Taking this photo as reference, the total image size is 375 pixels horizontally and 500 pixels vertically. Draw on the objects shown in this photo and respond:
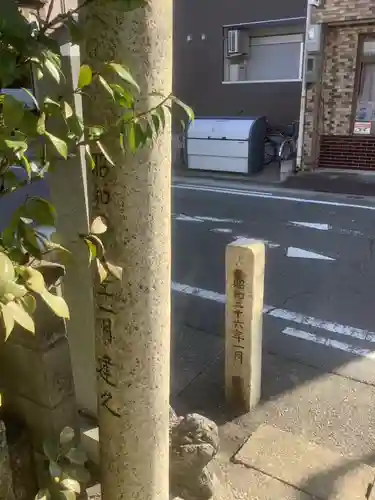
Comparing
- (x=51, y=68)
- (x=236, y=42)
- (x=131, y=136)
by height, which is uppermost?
(x=236, y=42)

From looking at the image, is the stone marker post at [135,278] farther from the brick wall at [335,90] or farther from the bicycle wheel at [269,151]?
the bicycle wheel at [269,151]

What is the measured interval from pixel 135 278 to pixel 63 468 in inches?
25.6

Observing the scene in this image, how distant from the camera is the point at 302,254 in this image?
21.6ft

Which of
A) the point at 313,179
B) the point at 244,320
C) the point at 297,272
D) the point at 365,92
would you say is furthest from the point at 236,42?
the point at 244,320

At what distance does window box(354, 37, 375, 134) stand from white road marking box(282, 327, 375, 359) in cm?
902

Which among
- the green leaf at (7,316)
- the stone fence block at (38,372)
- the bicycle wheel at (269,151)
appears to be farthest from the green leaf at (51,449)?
the bicycle wheel at (269,151)

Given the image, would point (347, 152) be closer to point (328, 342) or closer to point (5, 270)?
point (328, 342)

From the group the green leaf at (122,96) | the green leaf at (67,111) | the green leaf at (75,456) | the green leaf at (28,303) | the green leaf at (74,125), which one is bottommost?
the green leaf at (75,456)

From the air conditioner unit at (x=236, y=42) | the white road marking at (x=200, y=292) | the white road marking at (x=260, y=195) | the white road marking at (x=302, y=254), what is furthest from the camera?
the air conditioner unit at (x=236, y=42)

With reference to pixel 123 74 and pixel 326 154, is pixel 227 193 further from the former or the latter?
pixel 123 74

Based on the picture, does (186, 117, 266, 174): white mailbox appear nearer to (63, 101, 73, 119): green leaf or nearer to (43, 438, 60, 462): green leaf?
(43, 438, 60, 462): green leaf

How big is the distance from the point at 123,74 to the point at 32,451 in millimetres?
1337

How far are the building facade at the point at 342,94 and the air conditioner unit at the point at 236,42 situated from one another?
3667 millimetres

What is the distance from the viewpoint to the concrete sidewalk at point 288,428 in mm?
2705
